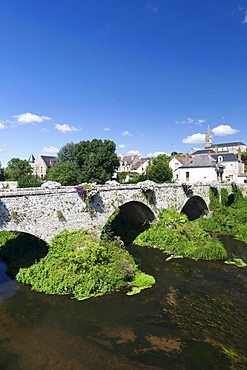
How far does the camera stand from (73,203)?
14547 mm

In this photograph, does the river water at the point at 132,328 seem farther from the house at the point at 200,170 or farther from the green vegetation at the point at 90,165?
the green vegetation at the point at 90,165

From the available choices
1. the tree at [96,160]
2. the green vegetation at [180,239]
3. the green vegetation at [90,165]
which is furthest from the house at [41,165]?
the green vegetation at [180,239]

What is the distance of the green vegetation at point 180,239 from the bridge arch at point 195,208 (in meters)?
7.67

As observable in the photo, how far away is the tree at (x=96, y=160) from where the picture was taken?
38531 millimetres

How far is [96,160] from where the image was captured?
1534 inches

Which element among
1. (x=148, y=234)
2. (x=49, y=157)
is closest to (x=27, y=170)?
(x=49, y=157)

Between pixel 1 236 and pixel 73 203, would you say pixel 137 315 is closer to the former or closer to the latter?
pixel 73 203

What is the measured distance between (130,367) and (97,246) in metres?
6.19

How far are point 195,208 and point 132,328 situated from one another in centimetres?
2136

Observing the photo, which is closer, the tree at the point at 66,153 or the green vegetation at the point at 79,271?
the green vegetation at the point at 79,271

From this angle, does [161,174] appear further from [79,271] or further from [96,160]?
[79,271]

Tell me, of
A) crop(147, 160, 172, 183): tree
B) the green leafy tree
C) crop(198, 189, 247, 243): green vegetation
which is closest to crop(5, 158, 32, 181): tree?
the green leafy tree

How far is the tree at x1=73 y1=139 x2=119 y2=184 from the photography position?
38.5 meters

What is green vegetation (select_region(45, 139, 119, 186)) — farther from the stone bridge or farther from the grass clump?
the grass clump
